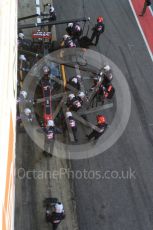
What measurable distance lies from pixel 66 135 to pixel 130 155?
2.38m

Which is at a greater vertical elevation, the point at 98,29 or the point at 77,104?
the point at 98,29

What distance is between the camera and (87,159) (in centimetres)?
1293

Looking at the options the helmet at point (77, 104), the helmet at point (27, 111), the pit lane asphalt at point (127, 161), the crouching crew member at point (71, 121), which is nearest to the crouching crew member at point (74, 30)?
the pit lane asphalt at point (127, 161)

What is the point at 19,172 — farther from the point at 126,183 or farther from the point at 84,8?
the point at 84,8

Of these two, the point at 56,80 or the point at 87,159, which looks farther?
the point at 56,80

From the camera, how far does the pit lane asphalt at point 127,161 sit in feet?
38.0

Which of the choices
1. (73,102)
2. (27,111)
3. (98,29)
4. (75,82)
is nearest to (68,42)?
(98,29)

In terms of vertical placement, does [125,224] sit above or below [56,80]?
below

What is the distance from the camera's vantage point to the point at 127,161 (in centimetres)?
1305

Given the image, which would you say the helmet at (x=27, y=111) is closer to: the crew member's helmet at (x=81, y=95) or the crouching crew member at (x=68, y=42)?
the crew member's helmet at (x=81, y=95)

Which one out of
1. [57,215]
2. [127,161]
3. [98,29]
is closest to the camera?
[57,215]

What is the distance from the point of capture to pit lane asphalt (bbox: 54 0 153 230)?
11.6 meters

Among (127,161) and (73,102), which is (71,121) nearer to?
(73,102)

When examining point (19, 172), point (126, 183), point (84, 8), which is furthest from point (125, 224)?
point (84, 8)
